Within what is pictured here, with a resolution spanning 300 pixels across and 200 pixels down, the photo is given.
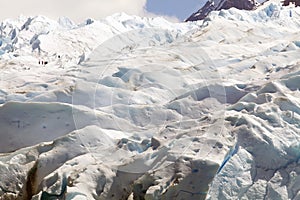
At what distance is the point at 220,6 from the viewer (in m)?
83.5

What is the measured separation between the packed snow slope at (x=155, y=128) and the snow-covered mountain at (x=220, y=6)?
66416 mm

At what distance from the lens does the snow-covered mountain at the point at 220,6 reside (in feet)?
262

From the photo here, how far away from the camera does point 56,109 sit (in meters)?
10.3

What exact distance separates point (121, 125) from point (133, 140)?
42.5 inches

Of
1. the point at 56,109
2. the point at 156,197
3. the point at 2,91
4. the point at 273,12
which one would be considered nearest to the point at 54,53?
the point at 273,12

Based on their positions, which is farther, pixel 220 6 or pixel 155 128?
pixel 220 6

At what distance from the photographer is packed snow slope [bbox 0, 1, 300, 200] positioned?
7734 mm

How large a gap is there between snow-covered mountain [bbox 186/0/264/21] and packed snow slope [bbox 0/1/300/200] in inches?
2615

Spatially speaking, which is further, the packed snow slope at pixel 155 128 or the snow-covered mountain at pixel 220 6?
the snow-covered mountain at pixel 220 6

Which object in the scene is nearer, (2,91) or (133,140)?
(133,140)

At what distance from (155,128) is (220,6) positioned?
251ft

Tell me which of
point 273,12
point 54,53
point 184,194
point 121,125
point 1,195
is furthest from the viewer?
point 54,53

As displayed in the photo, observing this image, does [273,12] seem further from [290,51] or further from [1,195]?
[1,195]

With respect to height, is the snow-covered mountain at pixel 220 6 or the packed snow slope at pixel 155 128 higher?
the packed snow slope at pixel 155 128
